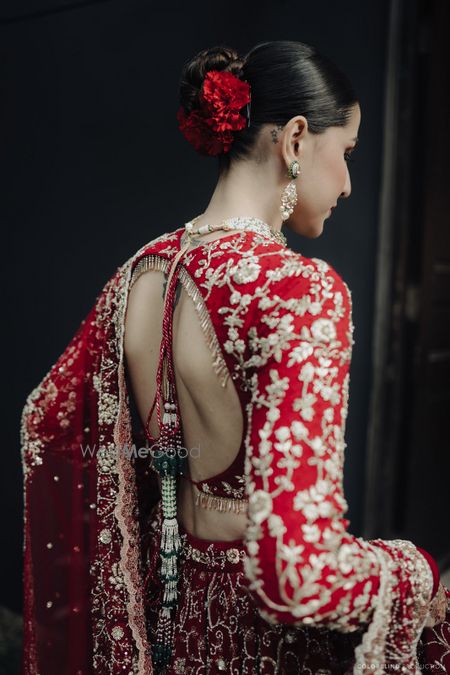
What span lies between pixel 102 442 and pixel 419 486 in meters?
1.56

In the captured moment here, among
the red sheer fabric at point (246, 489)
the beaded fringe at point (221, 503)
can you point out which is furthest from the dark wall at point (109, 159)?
the beaded fringe at point (221, 503)

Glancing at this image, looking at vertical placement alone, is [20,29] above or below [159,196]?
above

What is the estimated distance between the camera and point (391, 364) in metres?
2.02

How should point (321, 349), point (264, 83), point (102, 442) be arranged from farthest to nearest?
point (102, 442)
point (264, 83)
point (321, 349)

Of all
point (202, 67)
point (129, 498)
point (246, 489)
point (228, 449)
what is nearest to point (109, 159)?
point (202, 67)

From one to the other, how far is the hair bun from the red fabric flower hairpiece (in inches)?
0.5

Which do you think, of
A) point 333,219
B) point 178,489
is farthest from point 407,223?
point 178,489

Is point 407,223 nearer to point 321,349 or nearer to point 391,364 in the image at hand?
point 391,364

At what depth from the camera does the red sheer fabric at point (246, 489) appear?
0.74m

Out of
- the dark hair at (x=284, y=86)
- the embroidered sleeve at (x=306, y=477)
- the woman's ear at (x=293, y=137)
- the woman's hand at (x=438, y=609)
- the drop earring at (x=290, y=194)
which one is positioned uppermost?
the dark hair at (x=284, y=86)

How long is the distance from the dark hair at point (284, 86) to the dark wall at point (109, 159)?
2.90 ft

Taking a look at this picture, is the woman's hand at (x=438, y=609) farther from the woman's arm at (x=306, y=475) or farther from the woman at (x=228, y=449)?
the woman's arm at (x=306, y=475)

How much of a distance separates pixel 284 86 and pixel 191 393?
502 mm

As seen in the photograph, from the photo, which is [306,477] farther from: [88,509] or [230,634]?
[88,509]
